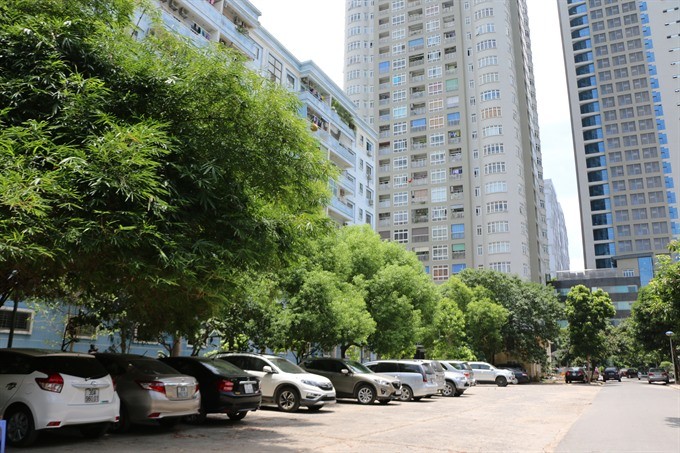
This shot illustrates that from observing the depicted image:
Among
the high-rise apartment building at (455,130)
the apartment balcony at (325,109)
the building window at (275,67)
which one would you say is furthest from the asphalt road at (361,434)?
the high-rise apartment building at (455,130)

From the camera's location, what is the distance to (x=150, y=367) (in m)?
11.2

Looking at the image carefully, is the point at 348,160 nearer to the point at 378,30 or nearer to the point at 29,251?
the point at 29,251

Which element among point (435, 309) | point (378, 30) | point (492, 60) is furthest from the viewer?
point (378, 30)

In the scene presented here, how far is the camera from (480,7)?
75.6 m

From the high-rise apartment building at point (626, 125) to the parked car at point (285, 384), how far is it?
10072cm

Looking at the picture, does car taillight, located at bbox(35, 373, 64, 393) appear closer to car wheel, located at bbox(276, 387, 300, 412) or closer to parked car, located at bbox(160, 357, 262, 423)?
parked car, located at bbox(160, 357, 262, 423)

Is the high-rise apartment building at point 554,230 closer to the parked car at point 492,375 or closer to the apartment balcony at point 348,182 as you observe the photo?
the apartment balcony at point 348,182

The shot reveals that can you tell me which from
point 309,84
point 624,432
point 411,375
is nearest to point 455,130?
point 309,84

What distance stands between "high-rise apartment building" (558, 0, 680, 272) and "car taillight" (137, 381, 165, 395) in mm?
106340

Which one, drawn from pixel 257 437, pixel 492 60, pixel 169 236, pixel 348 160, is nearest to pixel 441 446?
pixel 257 437

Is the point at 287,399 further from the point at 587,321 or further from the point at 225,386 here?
the point at 587,321

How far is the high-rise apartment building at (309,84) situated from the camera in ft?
98.3

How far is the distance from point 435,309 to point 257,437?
70.8 ft

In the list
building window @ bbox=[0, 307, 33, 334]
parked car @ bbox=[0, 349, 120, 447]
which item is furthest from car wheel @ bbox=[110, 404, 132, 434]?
building window @ bbox=[0, 307, 33, 334]
